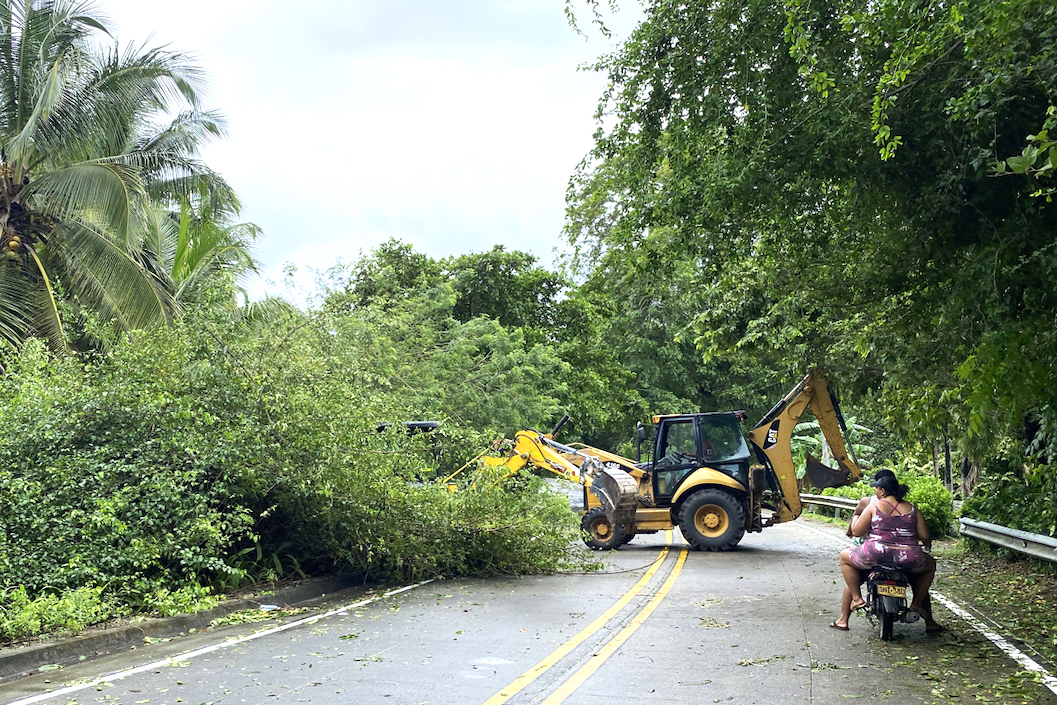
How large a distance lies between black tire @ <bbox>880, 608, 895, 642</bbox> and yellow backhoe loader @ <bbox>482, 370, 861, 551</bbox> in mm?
8856

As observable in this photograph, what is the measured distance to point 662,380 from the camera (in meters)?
44.3

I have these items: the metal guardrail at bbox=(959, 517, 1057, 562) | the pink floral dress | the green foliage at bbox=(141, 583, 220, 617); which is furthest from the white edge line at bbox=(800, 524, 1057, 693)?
the green foliage at bbox=(141, 583, 220, 617)

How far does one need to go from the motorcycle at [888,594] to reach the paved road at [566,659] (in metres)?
0.20

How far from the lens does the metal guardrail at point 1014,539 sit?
10.4 metres

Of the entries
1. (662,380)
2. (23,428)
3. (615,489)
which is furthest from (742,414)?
(662,380)

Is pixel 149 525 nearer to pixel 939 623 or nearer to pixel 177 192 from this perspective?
pixel 939 623

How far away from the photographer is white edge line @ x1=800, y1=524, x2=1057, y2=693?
7156 mm

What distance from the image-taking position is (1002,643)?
856 cm

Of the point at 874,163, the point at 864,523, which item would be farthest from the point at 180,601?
the point at 874,163

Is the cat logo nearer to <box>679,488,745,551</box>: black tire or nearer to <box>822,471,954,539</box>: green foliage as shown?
<box>679,488,745,551</box>: black tire

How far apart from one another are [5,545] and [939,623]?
9.63 metres

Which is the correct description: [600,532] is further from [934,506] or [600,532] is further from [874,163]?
[874,163]

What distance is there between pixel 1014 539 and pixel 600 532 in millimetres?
7807

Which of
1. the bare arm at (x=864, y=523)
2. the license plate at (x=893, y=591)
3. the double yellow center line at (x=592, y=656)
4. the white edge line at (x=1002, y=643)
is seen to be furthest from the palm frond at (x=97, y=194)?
the white edge line at (x=1002, y=643)
